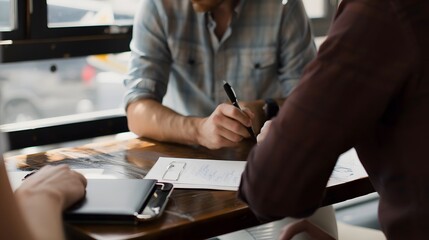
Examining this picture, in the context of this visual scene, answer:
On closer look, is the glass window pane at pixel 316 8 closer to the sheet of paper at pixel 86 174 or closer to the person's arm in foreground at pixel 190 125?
the person's arm in foreground at pixel 190 125

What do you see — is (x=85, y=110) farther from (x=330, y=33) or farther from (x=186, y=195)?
(x=330, y=33)

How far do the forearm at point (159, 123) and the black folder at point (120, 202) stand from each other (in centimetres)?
45

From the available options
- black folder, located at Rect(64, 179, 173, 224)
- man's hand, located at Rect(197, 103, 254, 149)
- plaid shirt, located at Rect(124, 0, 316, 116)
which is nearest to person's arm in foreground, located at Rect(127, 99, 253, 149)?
man's hand, located at Rect(197, 103, 254, 149)

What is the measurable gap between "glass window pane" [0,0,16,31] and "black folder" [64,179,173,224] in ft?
3.25

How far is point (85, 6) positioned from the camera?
2508mm

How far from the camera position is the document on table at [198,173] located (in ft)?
5.10

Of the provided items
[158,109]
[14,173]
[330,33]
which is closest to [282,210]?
[330,33]

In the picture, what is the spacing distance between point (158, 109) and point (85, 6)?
23.9 inches

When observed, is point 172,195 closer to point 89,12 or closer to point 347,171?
point 347,171

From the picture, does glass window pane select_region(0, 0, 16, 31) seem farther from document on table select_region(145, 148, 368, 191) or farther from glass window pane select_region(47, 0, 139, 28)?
document on table select_region(145, 148, 368, 191)

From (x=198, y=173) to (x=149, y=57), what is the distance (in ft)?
2.30

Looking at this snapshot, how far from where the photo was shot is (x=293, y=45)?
2336 mm

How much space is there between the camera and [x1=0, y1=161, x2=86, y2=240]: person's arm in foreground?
999 mm

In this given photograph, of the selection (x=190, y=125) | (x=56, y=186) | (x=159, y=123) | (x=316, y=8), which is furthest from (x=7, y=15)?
(x=316, y=8)
